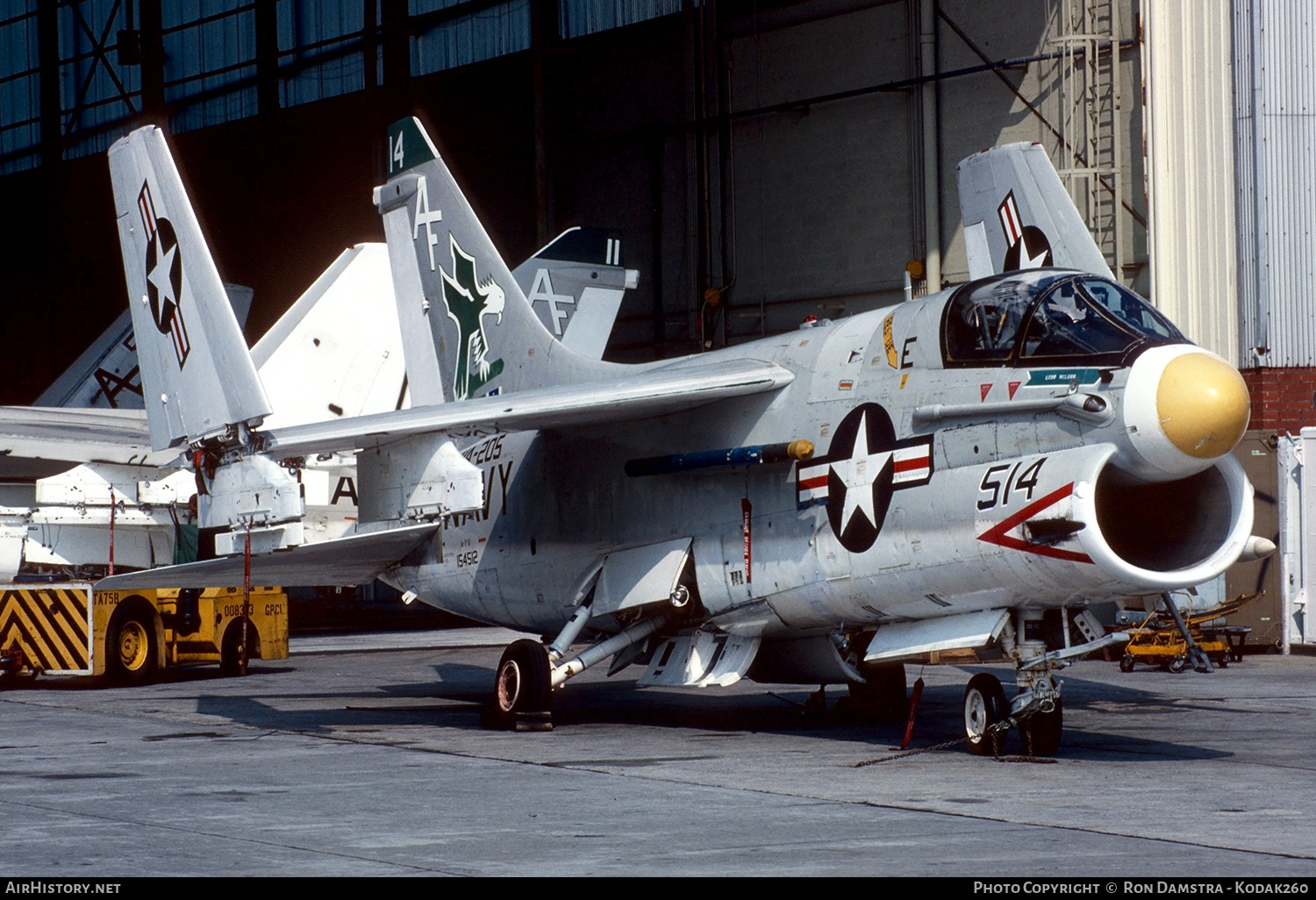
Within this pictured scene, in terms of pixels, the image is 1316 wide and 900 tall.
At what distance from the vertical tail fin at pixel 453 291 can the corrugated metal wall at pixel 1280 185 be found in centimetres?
1139

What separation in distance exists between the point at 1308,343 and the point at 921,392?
12798mm

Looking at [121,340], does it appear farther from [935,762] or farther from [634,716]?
[935,762]

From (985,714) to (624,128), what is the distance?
22.7 metres

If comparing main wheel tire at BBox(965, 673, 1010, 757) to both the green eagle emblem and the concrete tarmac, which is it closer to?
the concrete tarmac

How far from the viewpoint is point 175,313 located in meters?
14.7

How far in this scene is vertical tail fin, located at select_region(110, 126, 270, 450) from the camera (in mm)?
13328

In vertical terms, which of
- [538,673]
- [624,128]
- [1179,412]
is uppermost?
[624,128]

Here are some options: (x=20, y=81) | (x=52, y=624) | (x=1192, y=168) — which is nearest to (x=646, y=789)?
(x=52, y=624)

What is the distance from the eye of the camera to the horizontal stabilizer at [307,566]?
47.7 ft

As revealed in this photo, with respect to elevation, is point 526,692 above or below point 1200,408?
below

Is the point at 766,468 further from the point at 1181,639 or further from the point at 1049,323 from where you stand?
the point at 1181,639

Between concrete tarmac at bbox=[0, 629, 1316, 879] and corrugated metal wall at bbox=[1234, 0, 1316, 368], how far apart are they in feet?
22.5

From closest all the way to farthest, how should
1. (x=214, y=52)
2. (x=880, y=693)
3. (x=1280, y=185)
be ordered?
(x=880, y=693), (x=1280, y=185), (x=214, y=52)

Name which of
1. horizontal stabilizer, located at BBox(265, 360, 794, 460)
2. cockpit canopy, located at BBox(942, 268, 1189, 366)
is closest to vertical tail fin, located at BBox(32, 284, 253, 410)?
horizontal stabilizer, located at BBox(265, 360, 794, 460)
